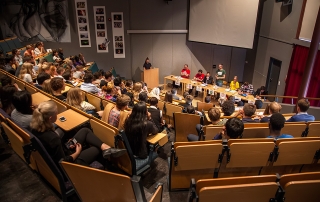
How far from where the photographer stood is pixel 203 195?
1730 millimetres

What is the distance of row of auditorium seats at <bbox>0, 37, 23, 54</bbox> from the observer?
8031mm

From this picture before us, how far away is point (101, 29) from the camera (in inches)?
368

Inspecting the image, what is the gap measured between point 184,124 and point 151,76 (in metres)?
5.97

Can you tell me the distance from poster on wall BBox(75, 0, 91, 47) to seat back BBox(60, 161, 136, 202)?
850cm

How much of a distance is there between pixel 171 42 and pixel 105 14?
10.1 feet

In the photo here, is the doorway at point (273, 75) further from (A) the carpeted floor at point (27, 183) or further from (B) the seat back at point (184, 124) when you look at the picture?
(A) the carpeted floor at point (27, 183)

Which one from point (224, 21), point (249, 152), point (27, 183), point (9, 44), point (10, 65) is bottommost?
point (27, 183)

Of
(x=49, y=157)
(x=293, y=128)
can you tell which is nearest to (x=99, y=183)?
(x=49, y=157)

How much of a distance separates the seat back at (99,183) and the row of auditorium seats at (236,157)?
2.46 ft

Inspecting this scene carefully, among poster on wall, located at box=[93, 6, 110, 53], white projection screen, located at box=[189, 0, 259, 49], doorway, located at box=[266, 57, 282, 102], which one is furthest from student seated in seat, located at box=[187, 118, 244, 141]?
poster on wall, located at box=[93, 6, 110, 53]

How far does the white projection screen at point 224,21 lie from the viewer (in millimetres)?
7840

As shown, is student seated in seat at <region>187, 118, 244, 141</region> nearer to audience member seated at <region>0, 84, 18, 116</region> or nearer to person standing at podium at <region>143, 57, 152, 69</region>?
audience member seated at <region>0, 84, 18, 116</region>

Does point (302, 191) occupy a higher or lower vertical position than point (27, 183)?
higher

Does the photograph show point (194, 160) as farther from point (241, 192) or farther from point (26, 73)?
point (26, 73)
